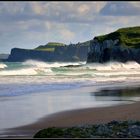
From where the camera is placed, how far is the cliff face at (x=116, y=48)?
10931cm

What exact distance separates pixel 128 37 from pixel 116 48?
2340cm

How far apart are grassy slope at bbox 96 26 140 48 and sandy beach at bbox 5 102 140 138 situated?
98.7 metres

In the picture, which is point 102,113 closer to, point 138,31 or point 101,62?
point 101,62

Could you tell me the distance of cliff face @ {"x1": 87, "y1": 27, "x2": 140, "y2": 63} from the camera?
359 ft

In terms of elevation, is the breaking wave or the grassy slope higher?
the grassy slope

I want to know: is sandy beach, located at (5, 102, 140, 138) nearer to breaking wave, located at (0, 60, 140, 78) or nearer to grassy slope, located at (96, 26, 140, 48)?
breaking wave, located at (0, 60, 140, 78)

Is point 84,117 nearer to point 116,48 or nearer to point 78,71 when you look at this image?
point 78,71

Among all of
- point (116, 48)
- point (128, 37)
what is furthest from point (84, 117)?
point (128, 37)

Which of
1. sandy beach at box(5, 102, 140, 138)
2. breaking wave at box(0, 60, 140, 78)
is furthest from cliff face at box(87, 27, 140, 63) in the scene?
sandy beach at box(5, 102, 140, 138)

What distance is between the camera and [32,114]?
Answer: 17297mm

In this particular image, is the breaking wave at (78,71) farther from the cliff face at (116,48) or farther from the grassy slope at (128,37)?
the grassy slope at (128,37)

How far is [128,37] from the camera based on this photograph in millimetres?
136375

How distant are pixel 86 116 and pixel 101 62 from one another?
95124mm

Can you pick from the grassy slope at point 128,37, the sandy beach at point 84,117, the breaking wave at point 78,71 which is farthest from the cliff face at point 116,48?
the sandy beach at point 84,117
